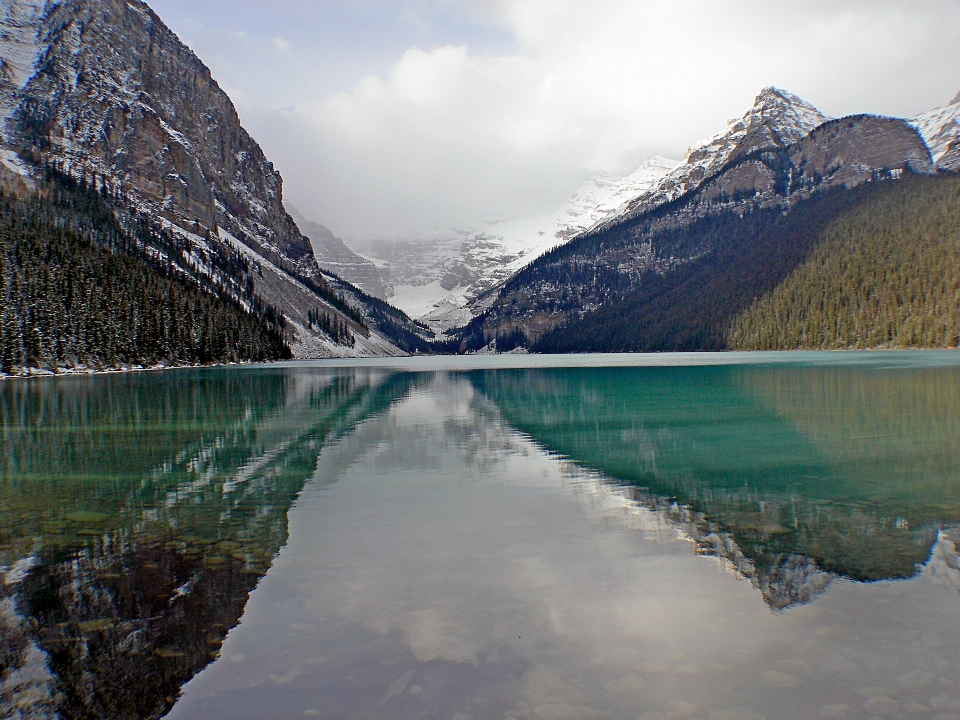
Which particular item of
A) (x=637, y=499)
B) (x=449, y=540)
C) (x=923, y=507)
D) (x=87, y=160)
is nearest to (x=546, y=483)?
(x=637, y=499)

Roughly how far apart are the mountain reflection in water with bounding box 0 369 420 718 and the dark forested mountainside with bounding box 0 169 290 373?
57249 mm

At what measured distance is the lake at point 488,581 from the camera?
22.3 feet

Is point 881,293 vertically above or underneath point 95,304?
above

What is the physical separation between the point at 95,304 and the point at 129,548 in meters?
89.4

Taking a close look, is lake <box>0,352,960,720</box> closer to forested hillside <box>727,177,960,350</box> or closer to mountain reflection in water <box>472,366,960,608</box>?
mountain reflection in water <box>472,366,960,608</box>

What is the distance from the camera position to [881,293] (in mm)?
162000

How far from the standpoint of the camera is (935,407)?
32094 millimetres

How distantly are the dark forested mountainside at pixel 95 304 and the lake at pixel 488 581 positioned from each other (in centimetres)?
6638

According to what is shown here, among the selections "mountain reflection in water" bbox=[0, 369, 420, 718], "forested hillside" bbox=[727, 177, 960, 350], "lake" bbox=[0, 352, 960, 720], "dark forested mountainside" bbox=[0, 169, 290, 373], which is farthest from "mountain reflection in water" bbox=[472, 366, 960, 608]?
"forested hillside" bbox=[727, 177, 960, 350]

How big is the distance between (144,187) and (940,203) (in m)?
223

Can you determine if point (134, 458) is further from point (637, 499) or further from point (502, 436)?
point (637, 499)

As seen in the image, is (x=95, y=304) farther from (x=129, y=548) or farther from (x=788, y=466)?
(x=788, y=466)

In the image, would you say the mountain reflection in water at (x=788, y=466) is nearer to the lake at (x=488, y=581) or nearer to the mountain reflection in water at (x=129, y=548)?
the lake at (x=488, y=581)

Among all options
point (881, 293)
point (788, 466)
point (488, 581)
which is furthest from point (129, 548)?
point (881, 293)
